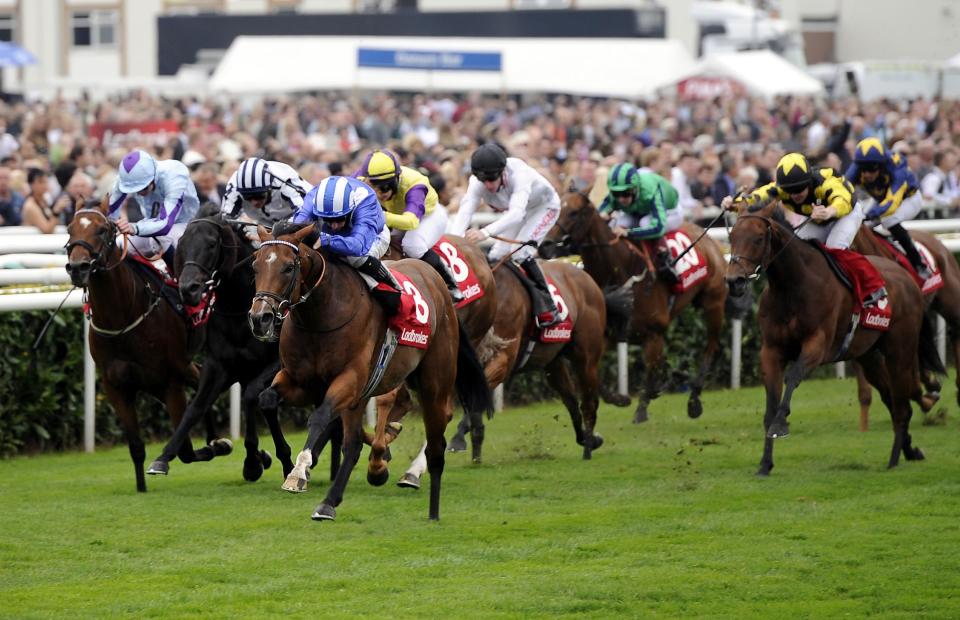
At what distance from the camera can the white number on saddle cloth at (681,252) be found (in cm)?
1162

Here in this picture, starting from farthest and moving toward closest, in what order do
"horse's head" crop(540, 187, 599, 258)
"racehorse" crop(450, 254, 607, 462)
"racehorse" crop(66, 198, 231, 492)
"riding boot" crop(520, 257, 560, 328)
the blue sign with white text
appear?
the blue sign with white text → "horse's head" crop(540, 187, 599, 258) → "riding boot" crop(520, 257, 560, 328) → "racehorse" crop(450, 254, 607, 462) → "racehorse" crop(66, 198, 231, 492)

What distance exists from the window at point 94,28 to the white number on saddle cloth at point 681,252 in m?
35.9

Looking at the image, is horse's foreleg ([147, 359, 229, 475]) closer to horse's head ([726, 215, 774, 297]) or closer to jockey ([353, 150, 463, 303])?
jockey ([353, 150, 463, 303])

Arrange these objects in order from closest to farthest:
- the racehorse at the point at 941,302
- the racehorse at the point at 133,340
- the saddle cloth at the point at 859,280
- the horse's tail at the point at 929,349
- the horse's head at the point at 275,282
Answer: the horse's head at the point at 275,282 < the racehorse at the point at 133,340 < the saddle cloth at the point at 859,280 < the horse's tail at the point at 929,349 < the racehorse at the point at 941,302

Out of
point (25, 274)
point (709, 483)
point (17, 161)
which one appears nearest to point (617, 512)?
point (709, 483)

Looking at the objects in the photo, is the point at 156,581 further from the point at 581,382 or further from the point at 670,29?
the point at 670,29

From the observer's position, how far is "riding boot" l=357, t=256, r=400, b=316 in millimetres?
7066

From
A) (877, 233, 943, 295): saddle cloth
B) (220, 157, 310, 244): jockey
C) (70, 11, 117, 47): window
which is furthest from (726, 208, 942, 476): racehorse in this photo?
(70, 11, 117, 47): window

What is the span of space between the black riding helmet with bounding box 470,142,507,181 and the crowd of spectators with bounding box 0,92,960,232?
6.81 feet

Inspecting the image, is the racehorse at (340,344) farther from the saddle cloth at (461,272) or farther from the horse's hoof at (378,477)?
the saddle cloth at (461,272)

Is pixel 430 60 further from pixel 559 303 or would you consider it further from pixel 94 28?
pixel 94 28

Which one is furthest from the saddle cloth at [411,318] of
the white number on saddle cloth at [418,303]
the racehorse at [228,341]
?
the racehorse at [228,341]

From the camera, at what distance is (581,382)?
1000 centimetres

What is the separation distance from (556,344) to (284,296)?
3.54 m
